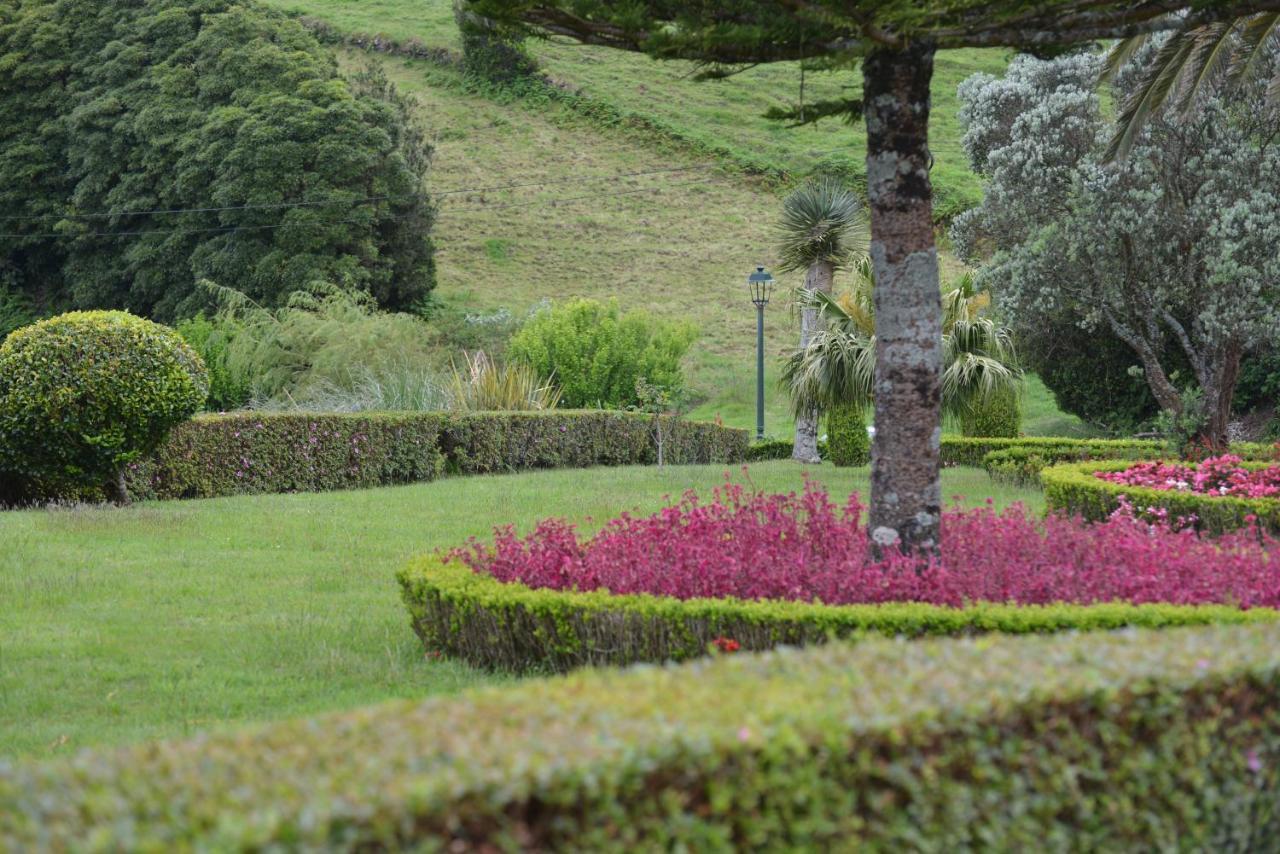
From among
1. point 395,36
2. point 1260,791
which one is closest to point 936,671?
point 1260,791

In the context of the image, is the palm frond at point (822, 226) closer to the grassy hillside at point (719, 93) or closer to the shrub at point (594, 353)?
the shrub at point (594, 353)

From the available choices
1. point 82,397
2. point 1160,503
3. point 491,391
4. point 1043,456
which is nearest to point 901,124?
point 1160,503

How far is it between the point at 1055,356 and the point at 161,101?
2511 centimetres

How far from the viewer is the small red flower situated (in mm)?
5680

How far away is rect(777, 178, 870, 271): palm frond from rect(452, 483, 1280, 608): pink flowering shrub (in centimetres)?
1585

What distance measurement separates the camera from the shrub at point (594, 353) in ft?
95.6

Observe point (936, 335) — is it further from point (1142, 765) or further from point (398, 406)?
point (398, 406)

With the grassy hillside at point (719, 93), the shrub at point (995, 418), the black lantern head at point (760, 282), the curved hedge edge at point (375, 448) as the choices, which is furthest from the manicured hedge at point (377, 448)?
the grassy hillside at point (719, 93)

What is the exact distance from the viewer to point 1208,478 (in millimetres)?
11695

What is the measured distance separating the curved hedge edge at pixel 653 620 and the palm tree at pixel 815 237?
54.9ft

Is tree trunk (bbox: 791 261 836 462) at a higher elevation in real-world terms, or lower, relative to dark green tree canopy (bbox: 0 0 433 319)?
lower

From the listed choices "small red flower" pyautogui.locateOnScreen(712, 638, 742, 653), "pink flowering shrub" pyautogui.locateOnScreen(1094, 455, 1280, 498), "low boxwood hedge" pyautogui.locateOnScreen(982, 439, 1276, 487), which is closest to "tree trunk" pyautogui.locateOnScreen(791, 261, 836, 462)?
"low boxwood hedge" pyautogui.locateOnScreen(982, 439, 1276, 487)

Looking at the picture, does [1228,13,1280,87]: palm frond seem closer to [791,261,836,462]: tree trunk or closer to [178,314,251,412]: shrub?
[791,261,836,462]: tree trunk

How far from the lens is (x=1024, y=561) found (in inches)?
270
